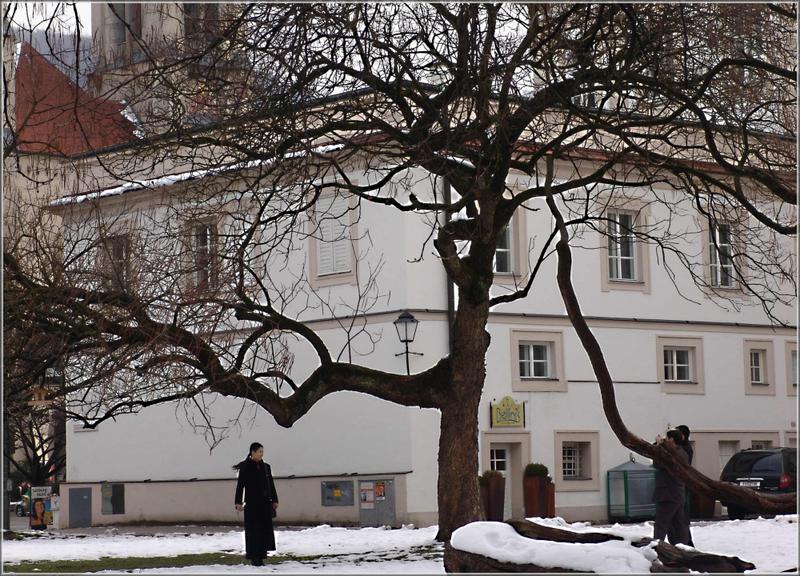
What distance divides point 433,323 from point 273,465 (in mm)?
5773

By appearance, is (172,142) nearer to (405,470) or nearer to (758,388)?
(405,470)

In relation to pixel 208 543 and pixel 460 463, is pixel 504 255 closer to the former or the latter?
pixel 208 543

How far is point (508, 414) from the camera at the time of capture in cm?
3366

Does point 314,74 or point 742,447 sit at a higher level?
point 314,74

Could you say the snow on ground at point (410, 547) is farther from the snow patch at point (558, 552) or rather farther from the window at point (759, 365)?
the window at point (759, 365)

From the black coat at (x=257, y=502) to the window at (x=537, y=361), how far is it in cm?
1456

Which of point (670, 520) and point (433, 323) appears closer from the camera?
point (670, 520)

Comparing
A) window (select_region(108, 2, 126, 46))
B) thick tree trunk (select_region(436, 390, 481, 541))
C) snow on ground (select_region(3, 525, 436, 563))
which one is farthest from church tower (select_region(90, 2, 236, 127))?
snow on ground (select_region(3, 525, 436, 563))

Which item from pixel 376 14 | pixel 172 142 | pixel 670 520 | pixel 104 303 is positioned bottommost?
pixel 670 520

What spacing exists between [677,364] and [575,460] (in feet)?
14.0

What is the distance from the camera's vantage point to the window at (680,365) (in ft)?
121

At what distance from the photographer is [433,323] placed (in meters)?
32.9

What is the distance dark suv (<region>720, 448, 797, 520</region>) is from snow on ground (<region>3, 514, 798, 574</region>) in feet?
15.4

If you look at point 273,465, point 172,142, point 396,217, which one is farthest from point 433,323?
point 172,142
